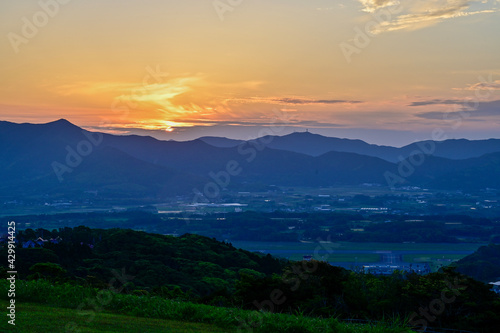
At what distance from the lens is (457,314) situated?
55.8 ft

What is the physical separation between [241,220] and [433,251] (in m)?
61.1

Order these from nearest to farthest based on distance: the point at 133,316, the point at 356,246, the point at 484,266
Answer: the point at 133,316, the point at 484,266, the point at 356,246

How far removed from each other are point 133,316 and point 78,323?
1888 mm

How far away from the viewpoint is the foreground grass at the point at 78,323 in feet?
35.0

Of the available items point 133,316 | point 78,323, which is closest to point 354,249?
point 133,316

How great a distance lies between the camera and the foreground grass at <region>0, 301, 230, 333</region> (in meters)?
10.7

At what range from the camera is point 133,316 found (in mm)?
12977

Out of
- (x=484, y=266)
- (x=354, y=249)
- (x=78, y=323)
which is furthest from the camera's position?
(x=354, y=249)

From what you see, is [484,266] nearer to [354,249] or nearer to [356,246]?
[354,249]

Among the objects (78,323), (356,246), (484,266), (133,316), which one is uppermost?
(78,323)

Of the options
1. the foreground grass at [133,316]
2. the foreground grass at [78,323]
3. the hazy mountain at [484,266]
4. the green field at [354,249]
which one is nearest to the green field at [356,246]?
the green field at [354,249]

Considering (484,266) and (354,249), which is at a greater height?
(484,266)

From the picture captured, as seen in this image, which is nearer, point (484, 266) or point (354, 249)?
point (484, 266)

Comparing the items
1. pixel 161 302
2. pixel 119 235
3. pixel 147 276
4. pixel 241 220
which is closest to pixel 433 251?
pixel 241 220
